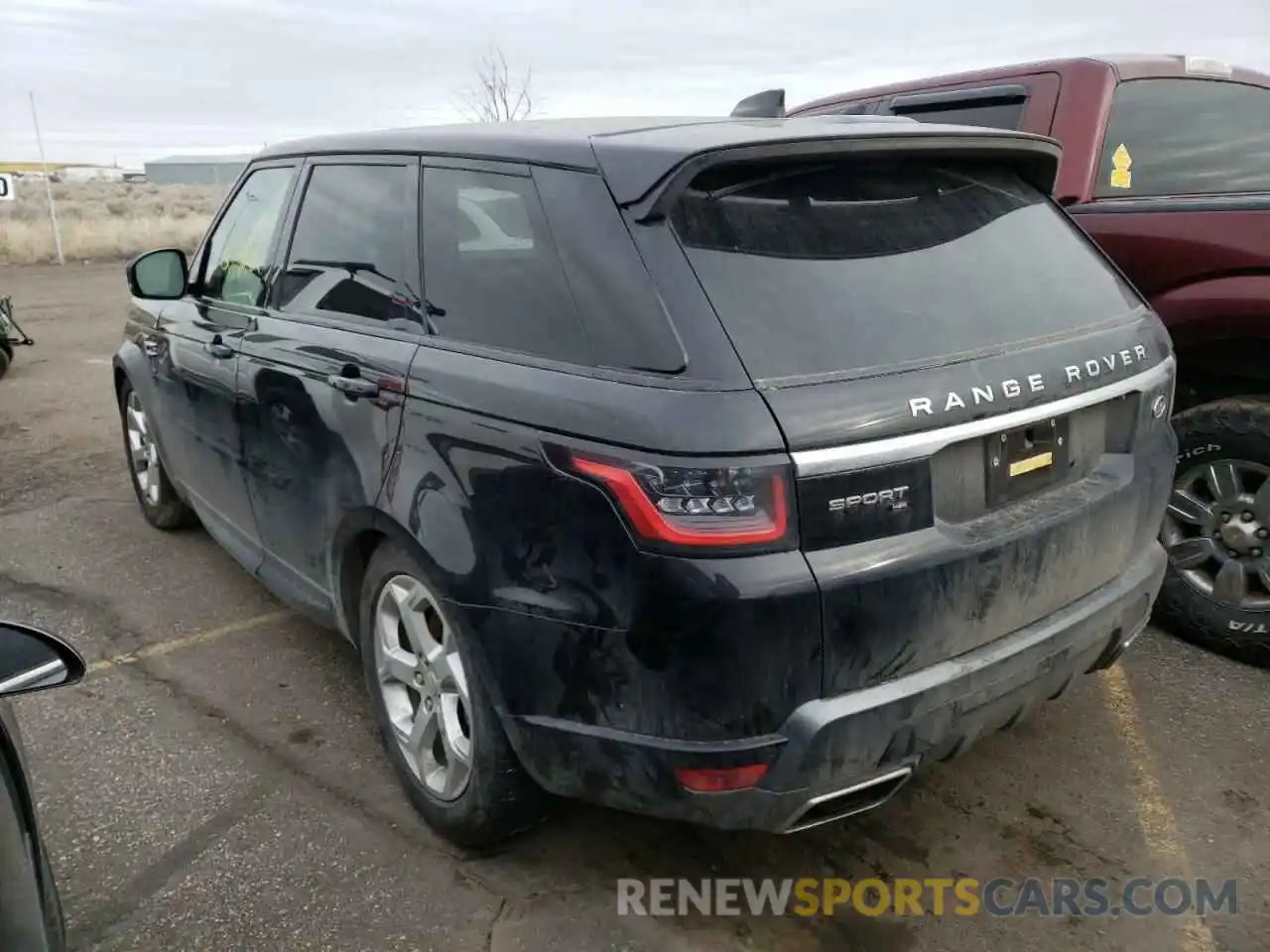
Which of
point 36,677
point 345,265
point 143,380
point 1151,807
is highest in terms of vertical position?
point 345,265

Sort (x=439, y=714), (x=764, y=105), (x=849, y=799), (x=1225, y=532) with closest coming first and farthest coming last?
(x=849, y=799) < (x=439, y=714) < (x=764, y=105) < (x=1225, y=532)

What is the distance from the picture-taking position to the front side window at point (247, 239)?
371cm

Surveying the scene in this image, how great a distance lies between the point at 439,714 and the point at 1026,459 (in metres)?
1.64

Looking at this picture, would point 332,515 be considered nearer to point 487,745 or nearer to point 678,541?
point 487,745

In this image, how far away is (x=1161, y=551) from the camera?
9.48 feet

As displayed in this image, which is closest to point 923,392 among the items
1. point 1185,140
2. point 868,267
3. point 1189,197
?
point 868,267

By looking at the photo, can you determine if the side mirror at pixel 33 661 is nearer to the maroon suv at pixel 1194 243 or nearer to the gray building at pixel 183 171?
the maroon suv at pixel 1194 243

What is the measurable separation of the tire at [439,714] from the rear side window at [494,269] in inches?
25.5

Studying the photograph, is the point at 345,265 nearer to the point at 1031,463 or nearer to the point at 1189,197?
the point at 1031,463

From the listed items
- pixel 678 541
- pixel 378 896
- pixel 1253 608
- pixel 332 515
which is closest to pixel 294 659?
pixel 332 515

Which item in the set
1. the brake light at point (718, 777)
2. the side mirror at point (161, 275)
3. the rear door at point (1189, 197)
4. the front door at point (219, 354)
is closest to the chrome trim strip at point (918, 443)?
the brake light at point (718, 777)

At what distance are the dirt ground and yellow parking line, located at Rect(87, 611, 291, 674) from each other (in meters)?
0.01

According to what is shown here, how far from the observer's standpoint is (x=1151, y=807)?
115 inches

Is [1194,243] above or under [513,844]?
above
